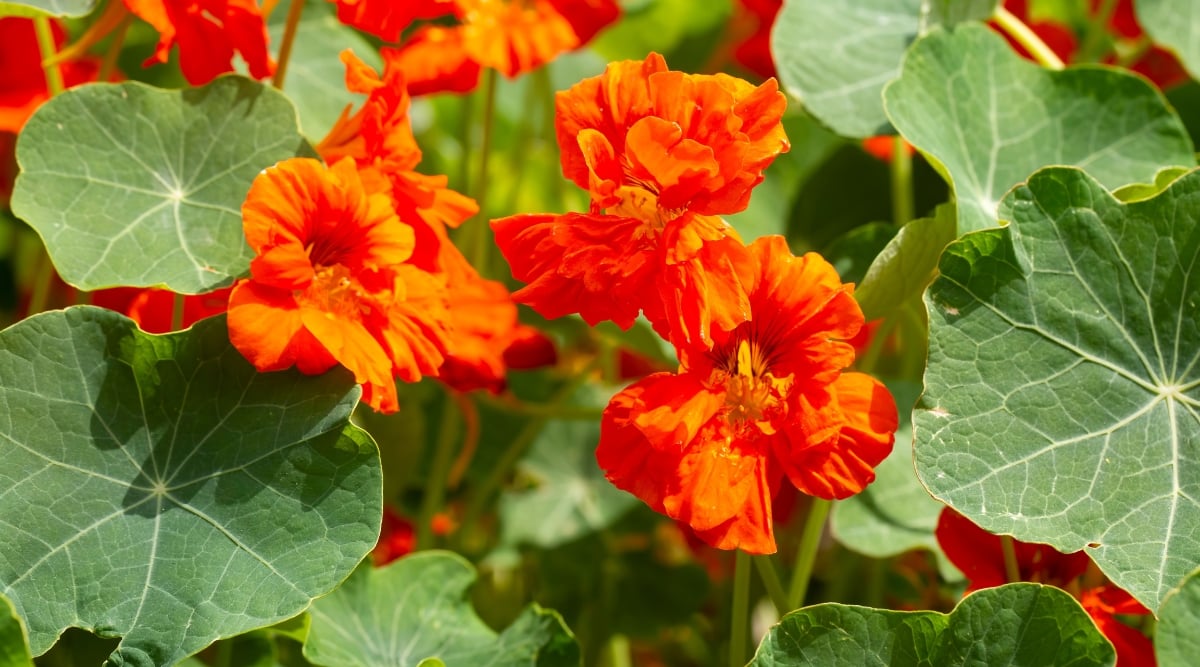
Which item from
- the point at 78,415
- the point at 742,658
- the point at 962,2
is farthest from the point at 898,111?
the point at 78,415

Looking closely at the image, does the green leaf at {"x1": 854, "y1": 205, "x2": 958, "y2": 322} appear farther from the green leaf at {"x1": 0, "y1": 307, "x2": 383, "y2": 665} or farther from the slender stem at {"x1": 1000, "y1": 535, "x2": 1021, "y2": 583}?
the green leaf at {"x1": 0, "y1": 307, "x2": 383, "y2": 665}

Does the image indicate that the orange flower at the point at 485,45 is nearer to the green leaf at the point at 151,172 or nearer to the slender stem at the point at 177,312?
the green leaf at the point at 151,172

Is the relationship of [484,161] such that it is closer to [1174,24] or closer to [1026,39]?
[1026,39]

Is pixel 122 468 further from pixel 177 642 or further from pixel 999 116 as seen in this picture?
pixel 999 116

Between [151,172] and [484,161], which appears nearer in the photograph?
[151,172]

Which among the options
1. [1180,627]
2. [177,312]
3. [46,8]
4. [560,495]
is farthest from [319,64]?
[1180,627]

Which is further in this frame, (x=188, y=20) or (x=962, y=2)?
(x=962, y=2)

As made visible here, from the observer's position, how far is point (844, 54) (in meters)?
1.16

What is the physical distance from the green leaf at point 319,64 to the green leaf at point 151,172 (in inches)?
11.9

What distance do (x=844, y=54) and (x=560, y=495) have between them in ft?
2.18

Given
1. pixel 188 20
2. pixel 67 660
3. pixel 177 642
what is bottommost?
pixel 67 660

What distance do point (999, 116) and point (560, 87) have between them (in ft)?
2.88

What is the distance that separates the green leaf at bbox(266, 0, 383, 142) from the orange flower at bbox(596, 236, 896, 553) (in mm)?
649

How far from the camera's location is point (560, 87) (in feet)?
5.90
